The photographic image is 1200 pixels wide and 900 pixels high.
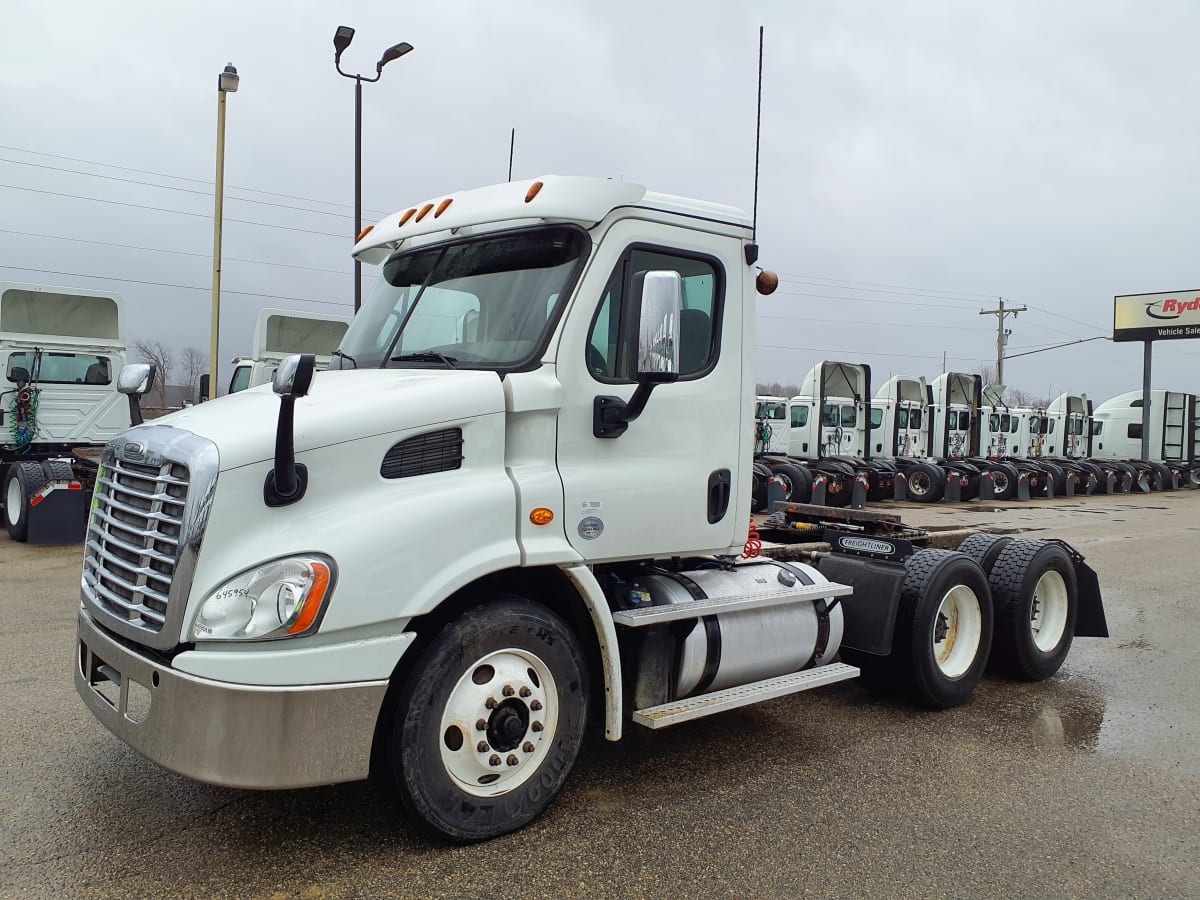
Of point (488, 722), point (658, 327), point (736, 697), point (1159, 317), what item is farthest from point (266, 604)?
point (1159, 317)

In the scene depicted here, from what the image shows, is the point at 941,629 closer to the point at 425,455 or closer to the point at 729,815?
the point at 729,815

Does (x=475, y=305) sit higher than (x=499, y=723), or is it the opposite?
(x=475, y=305)

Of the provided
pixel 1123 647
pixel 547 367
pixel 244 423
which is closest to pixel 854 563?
pixel 547 367

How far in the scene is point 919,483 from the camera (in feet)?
80.7

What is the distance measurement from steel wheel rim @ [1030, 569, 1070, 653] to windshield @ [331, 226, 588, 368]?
4.44 meters

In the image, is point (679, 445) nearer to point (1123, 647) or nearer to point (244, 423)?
point (244, 423)

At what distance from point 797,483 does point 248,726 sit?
57.0 ft

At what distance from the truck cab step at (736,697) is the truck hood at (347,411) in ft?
4.98

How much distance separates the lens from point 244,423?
3432 millimetres

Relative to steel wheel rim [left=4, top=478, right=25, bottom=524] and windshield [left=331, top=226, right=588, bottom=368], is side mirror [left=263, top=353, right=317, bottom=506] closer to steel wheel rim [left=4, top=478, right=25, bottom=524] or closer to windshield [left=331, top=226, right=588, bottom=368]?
windshield [left=331, top=226, right=588, bottom=368]

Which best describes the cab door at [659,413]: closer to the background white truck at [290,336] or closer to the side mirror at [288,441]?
the side mirror at [288,441]

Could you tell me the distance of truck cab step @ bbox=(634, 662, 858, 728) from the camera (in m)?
4.04

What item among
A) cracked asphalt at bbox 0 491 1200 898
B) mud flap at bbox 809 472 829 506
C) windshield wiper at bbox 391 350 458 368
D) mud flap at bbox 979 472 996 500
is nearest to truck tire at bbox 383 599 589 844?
cracked asphalt at bbox 0 491 1200 898

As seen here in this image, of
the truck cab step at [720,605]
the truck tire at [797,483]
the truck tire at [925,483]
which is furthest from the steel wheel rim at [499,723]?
the truck tire at [925,483]
